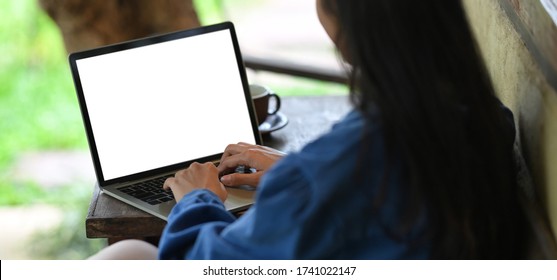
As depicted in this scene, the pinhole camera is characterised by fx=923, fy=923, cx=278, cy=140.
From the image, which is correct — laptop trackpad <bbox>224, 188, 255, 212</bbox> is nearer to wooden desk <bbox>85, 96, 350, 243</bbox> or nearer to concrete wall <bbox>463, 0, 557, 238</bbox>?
wooden desk <bbox>85, 96, 350, 243</bbox>

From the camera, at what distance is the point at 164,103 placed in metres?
1.59

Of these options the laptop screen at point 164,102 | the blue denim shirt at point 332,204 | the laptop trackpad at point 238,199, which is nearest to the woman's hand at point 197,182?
the laptop trackpad at point 238,199

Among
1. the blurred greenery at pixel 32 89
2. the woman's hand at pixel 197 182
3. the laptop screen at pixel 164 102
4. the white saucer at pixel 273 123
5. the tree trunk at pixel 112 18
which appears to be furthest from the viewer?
the blurred greenery at pixel 32 89

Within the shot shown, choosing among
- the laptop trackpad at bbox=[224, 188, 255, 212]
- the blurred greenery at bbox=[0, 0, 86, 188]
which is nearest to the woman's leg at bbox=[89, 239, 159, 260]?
the laptop trackpad at bbox=[224, 188, 255, 212]

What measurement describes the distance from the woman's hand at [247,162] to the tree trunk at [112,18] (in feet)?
3.04

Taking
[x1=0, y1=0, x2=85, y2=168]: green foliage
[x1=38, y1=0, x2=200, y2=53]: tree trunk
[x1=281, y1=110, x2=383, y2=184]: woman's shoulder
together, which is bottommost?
[x1=0, y1=0, x2=85, y2=168]: green foliage

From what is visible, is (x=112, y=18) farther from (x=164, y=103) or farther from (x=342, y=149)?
(x=342, y=149)

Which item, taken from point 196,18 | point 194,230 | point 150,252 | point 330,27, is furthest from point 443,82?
point 196,18

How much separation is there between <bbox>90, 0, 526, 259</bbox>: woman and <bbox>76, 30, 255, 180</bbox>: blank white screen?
55 cm

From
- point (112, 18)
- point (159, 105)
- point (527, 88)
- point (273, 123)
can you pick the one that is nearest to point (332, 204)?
point (527, 88)

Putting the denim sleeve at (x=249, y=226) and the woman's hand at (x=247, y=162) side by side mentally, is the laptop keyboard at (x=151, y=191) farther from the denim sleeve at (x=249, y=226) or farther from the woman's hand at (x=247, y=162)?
the denim sleeve at (x=249, y=226)

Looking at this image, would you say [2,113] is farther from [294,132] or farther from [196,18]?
[294,132]

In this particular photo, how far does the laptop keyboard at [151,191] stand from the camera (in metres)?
1.43

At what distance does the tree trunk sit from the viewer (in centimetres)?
226
